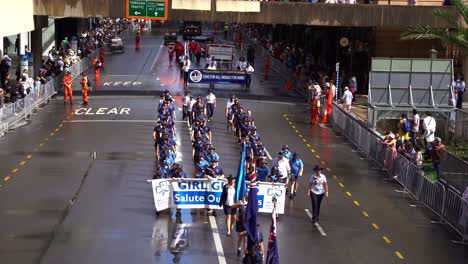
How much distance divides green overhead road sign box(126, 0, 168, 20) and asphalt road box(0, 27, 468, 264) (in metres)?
9.67

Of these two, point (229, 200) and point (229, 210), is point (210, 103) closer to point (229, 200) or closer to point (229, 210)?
point (229, 200)

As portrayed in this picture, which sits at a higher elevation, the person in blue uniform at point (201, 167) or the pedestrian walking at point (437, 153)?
the person in blue uniform at point (201, 167)

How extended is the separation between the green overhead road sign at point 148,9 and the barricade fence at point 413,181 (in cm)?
1465

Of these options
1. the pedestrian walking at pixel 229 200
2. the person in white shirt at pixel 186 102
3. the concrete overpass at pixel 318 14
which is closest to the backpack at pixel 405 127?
the person in white shirt at pixel 186 102

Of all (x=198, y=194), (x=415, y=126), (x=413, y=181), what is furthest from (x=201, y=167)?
(x=415, y=126)

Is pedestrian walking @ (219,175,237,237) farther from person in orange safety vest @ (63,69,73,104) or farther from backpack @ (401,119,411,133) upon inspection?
person in orange safety vest @ (63,69,73,104)

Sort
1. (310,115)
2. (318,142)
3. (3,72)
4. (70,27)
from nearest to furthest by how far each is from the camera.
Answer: (318,142), (310,115), (3,72), (70,27)

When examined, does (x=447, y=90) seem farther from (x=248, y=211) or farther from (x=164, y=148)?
(x=248, y=211)

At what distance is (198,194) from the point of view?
22.7 m

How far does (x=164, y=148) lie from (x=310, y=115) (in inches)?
682

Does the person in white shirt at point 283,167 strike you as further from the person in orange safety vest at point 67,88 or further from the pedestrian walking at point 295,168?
the person in orange safety vest at point 67,88

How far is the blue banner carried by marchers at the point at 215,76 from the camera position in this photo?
2024 inches

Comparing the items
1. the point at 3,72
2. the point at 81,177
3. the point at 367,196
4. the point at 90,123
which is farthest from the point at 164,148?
the point at 3,72

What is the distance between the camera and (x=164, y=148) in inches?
1011
